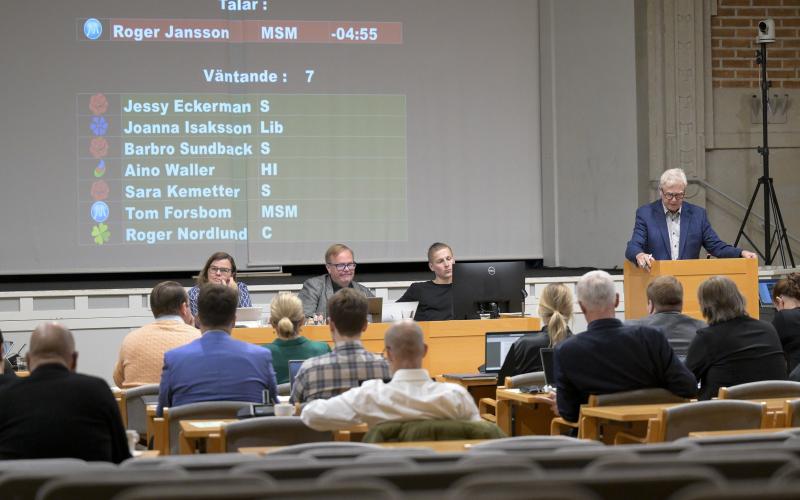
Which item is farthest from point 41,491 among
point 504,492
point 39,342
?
point 39,342

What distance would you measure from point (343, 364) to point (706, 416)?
1.45 m

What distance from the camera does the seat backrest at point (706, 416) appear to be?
4.45m

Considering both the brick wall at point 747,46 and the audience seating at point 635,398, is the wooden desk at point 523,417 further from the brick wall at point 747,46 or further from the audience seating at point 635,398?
the brick wall at point 747,46

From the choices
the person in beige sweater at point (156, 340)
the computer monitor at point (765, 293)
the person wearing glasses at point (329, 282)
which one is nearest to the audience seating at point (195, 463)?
the person in beige sweater at point (156, 340)

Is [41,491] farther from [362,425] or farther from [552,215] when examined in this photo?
[552,215]

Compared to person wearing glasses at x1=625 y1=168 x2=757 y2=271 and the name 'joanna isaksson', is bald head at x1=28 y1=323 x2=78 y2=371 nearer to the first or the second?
person wearing glasses at x1=625 y1=168 x2=757 y2=271

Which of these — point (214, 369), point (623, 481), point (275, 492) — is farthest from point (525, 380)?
point (275, 492)

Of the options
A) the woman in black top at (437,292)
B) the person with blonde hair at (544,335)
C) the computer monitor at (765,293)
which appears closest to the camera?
the person with blonde hair at (544,335)

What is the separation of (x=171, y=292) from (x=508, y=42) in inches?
219

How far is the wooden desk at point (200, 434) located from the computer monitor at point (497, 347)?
8.02ft

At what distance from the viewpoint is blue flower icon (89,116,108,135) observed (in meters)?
10.0

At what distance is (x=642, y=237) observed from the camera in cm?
790

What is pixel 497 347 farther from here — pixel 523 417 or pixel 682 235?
pixel 682 235

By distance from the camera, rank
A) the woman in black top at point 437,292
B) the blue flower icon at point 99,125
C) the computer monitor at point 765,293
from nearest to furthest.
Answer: the woman in black top at point 437,292
the computer monitor at point 765,293
the blue flower icon at point 99,125
